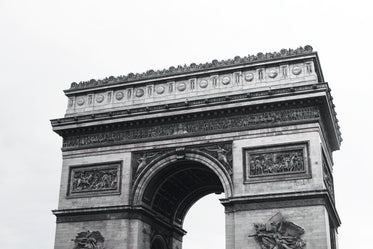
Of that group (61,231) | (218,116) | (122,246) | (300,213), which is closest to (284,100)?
(218,116)

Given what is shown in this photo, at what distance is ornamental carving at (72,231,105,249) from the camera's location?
30258 mm

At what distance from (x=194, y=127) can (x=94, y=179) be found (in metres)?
6.07

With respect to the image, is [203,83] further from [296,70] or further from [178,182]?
[178,182]

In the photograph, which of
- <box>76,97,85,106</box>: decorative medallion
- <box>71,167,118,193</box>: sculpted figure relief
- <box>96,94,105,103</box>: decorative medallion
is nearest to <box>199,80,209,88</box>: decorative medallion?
<box>96,94,105,103</box>: decorative medallion

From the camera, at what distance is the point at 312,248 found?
26703 mm

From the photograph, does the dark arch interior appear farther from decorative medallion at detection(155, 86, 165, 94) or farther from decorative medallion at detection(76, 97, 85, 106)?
decorative medallion at detection(76, 97, 85, 106)

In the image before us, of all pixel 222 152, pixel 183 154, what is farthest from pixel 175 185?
pixel 222 152

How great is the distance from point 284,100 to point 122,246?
10.7 m

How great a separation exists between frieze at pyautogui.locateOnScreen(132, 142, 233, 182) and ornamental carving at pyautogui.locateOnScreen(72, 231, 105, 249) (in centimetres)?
338

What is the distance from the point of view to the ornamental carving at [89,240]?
99.3 ft

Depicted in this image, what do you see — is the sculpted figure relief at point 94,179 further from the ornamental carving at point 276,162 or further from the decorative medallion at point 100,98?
the ornamental carving at point 276,162

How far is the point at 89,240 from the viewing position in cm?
3044

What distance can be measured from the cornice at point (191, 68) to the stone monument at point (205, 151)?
6cm

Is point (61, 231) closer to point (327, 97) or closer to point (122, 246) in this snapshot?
point (122, 246)
